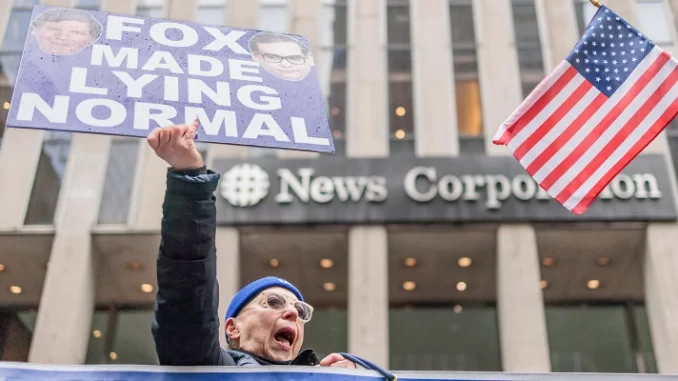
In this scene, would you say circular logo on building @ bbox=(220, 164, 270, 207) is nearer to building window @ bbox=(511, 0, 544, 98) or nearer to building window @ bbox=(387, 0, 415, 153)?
building window @ bbox=(387, 0, 415, 153)

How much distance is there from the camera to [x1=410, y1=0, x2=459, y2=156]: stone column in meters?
18.6

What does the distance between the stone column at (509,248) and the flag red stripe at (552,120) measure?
11015mm

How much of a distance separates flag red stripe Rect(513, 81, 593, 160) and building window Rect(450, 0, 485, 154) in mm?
12506

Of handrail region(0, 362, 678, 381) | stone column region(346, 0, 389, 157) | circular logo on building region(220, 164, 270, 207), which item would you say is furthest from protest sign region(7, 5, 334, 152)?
stone column region(346, 0, 389, 157)

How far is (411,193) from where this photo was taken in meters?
17.9

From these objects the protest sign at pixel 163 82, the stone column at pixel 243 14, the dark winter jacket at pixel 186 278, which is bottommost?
the dark winter jacket at pixel 186 278

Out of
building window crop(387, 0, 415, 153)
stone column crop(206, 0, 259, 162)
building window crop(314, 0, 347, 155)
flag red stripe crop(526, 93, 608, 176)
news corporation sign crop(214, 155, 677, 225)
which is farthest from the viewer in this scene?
stone column crop(206, 0, 259, 162)

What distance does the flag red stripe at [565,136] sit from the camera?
19.5ft

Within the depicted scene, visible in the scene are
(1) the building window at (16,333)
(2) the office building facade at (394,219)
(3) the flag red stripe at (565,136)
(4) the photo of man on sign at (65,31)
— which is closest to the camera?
(4) the photo of man on sign at (65,31)

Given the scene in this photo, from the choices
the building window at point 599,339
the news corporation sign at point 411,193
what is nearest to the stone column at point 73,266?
the news corporation sign at point 411,193

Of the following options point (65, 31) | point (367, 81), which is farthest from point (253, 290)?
point (367, 81)

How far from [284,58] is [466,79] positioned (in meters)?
15.7

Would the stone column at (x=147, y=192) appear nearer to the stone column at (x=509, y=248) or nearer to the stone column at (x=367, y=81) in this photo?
the stone column at (x=367, y=81)

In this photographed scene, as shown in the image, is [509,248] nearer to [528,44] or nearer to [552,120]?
[528,44]
